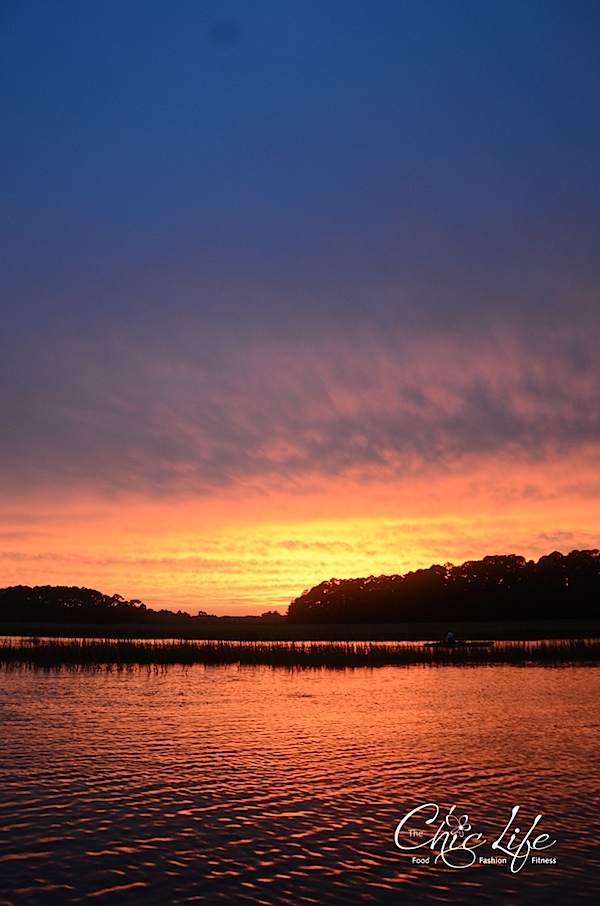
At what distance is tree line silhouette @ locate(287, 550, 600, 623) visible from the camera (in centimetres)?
10819

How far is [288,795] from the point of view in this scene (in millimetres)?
14203

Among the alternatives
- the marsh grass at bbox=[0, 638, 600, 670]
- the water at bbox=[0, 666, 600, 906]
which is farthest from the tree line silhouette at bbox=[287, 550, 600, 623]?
the water at bbox=[0, 666, 600, 906]

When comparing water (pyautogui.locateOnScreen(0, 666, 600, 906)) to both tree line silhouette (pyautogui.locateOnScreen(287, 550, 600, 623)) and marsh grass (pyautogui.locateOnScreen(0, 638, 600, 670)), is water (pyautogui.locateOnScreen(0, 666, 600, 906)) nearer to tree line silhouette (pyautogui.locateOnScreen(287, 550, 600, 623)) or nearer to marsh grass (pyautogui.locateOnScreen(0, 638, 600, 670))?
marsh grass (pyautogui.locateOnScreen(0, 638, 600, 670))

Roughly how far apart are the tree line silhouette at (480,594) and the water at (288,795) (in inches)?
3360

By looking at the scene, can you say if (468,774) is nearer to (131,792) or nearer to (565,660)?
(131,792)

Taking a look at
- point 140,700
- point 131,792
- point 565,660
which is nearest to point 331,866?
point 131,792

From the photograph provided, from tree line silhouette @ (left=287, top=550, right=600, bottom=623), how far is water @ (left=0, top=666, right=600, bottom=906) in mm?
85339

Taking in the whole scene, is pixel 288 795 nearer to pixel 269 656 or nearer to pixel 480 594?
pixel 269 656

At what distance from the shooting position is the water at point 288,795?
9.67 meters

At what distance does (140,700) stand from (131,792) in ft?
47.2

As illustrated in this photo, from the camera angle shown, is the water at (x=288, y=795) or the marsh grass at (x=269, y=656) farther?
the marsh grass at (x=269, y=656)

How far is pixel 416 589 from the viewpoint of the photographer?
12494 centimetres

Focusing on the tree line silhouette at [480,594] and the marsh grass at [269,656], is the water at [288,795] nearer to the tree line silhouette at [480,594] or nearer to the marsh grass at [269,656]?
the marsh grass at [269,656]

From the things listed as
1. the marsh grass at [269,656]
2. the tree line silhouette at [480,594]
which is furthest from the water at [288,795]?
the tree line silhouette at [480,594]
